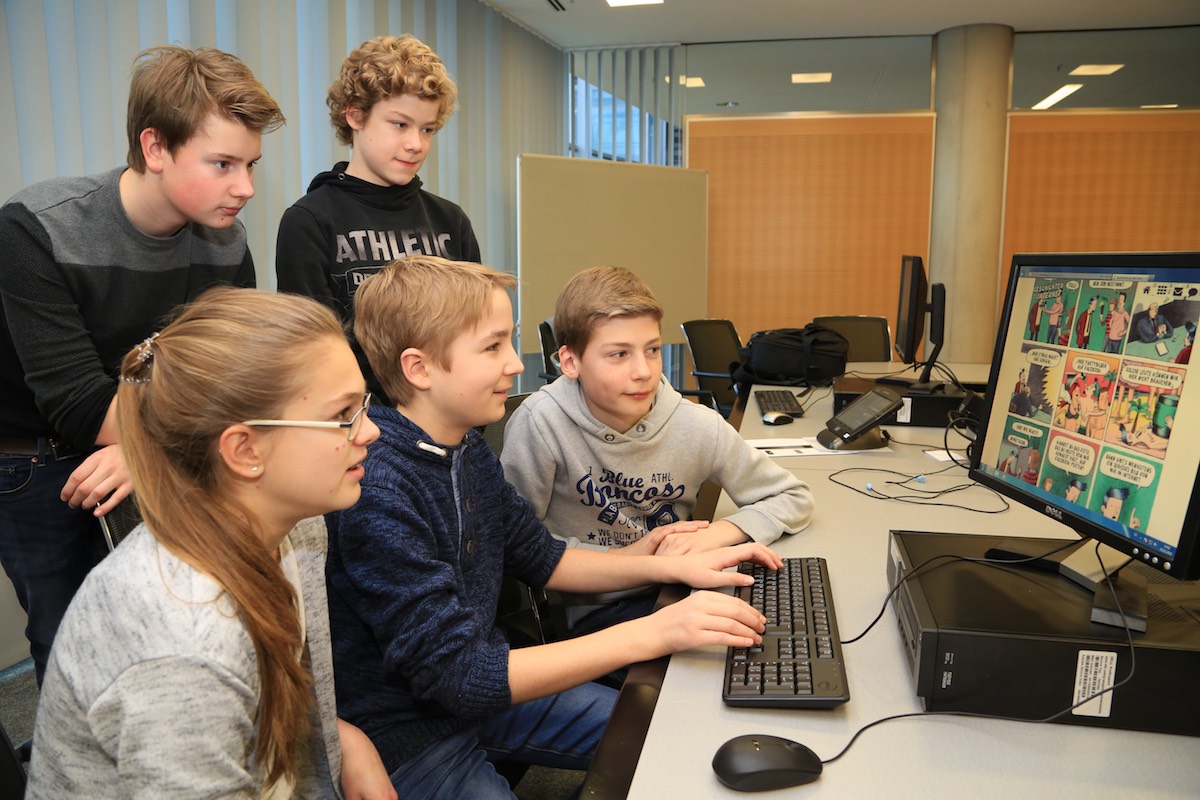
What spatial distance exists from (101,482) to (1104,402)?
140cm

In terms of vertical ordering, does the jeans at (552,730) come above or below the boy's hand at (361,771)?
below

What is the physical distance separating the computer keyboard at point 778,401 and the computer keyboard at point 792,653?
1568 mm

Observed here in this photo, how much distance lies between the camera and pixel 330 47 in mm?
3555

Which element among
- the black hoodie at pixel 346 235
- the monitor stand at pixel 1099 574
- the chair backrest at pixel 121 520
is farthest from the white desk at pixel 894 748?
the black hoodie at pixel 346 235

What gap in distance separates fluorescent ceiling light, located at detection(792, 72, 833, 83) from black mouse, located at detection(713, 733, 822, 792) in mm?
5874

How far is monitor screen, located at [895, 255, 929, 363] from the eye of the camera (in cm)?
303

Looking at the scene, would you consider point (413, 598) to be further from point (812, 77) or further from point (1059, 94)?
point (1059, 94)

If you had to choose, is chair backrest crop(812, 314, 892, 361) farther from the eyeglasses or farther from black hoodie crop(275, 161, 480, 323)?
the eyeglasses

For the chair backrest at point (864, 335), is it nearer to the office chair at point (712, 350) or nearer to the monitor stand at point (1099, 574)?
the office chair at point (712, 350)

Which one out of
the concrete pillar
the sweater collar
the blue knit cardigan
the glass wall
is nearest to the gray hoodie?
the blue knit cardigan

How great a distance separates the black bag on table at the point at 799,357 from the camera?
338 cm

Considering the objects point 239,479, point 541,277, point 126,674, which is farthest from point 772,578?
point 541,277

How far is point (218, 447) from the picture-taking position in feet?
2.90

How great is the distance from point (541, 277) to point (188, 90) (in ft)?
11.5
